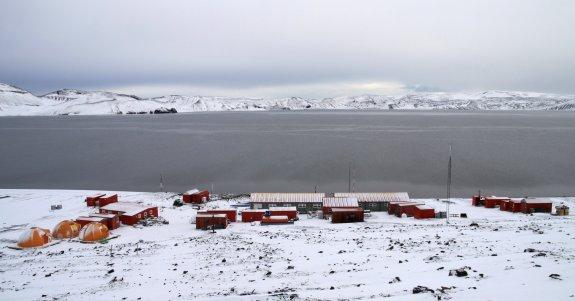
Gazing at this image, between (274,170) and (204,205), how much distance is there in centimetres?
2432

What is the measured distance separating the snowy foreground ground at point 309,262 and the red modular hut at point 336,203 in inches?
54.9

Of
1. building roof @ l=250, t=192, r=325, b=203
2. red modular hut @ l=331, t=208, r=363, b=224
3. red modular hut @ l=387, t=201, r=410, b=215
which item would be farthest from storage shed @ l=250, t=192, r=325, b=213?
red modular hut @ l=387, t=201, r=410, b=215

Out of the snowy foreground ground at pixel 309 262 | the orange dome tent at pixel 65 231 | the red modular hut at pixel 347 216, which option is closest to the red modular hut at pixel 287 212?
the snowy foreground ground at pixel 309 262

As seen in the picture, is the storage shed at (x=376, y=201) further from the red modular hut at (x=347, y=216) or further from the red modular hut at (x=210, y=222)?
the red modular hut at (x=210, y=222)

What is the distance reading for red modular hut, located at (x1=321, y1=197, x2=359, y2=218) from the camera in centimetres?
3509

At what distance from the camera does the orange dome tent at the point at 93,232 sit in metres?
28.2

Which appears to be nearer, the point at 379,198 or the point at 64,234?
the point at 64,234

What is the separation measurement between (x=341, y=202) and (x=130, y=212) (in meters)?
17.3

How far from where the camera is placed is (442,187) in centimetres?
5269

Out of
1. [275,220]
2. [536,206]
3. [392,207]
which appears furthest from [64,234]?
[536,206]

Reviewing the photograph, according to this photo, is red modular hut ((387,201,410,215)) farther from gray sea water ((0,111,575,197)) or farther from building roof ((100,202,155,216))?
building roof ((100,202,155,216))

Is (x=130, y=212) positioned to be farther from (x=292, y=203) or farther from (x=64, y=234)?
A: (x=292, y=203)

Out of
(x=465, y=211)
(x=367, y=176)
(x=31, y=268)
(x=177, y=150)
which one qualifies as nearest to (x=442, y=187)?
(x=367, y=176)

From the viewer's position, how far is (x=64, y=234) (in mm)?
29266
